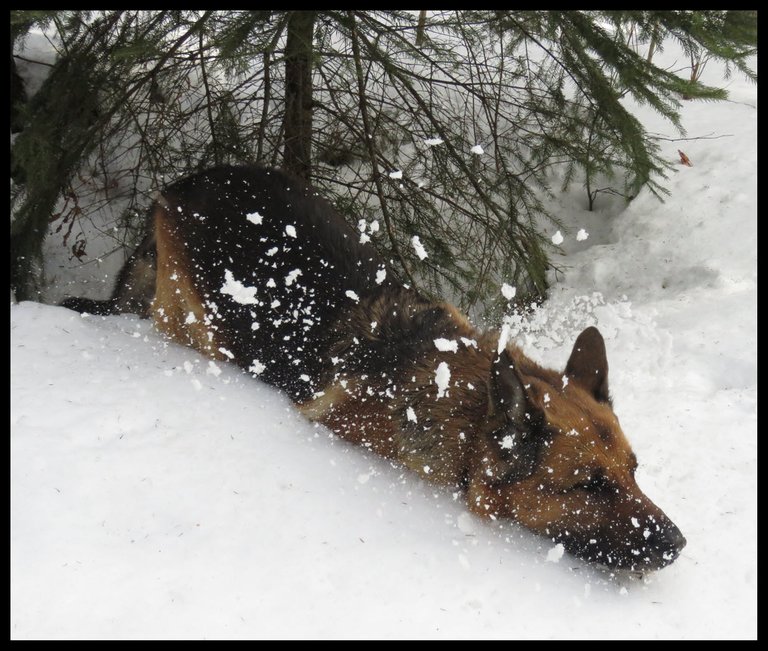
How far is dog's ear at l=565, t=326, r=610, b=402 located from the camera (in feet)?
11.6

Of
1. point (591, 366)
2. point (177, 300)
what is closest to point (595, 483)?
point (591, 366)

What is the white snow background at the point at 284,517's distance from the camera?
8.96ft

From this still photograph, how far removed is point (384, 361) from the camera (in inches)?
149

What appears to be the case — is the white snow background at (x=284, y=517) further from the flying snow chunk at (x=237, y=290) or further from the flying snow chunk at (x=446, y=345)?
the flying snow chunk at (x=446, y=345)

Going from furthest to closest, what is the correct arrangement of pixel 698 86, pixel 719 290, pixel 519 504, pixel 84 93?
pixel 719 290, pixel 84 93, pixel 698 86, pixel 519 504

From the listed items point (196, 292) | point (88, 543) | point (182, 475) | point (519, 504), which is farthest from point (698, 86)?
point (88, 543)

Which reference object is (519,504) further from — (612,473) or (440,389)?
(440,389)

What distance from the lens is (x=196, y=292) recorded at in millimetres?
4332

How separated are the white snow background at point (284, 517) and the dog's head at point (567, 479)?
13 cm

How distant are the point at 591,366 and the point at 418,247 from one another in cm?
245

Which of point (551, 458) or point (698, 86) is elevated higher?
point (698, 86)

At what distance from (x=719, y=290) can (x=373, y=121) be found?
3.52m

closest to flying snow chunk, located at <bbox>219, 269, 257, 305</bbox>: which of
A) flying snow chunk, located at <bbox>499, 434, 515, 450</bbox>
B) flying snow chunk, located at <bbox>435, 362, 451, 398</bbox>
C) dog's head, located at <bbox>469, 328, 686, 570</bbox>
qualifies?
flying snow chunk, located at <bbox>435, 362, 451, 398</bbox>

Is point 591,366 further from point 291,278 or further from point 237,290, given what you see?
point 237,290
